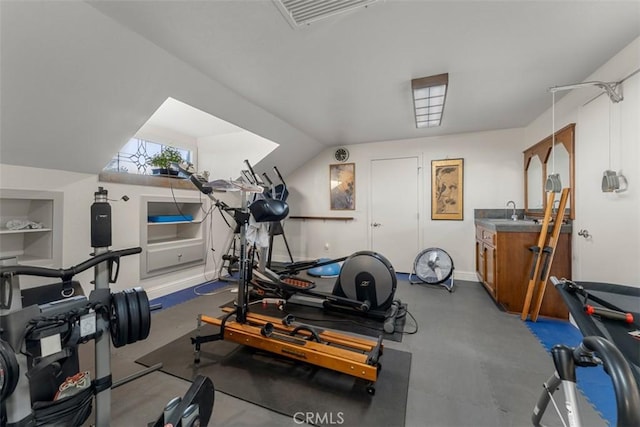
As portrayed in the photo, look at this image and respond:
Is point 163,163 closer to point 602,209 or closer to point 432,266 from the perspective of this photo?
point 432,266

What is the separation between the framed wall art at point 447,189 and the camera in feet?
14.4

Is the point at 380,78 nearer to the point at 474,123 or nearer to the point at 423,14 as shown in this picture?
the point at 423,14

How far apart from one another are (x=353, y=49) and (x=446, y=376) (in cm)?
268

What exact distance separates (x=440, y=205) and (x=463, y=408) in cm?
350

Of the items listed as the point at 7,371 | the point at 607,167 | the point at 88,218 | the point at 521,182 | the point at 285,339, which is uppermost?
the point at 521,182

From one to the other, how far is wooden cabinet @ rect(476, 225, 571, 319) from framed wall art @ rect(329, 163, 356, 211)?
2.67 meters

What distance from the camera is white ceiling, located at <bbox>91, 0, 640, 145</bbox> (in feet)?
5.45

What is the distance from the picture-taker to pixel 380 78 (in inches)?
100

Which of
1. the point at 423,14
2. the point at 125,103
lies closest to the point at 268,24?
the point at 423,14

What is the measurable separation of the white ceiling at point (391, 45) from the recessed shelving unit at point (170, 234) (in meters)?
2.15

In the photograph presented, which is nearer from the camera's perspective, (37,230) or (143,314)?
(143,314)

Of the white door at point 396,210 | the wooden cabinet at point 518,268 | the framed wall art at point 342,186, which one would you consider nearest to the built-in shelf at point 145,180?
the framed wall art at point 342,186

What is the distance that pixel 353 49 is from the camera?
2.07 meters

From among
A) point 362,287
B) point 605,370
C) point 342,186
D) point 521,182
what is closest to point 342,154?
point 342,186
